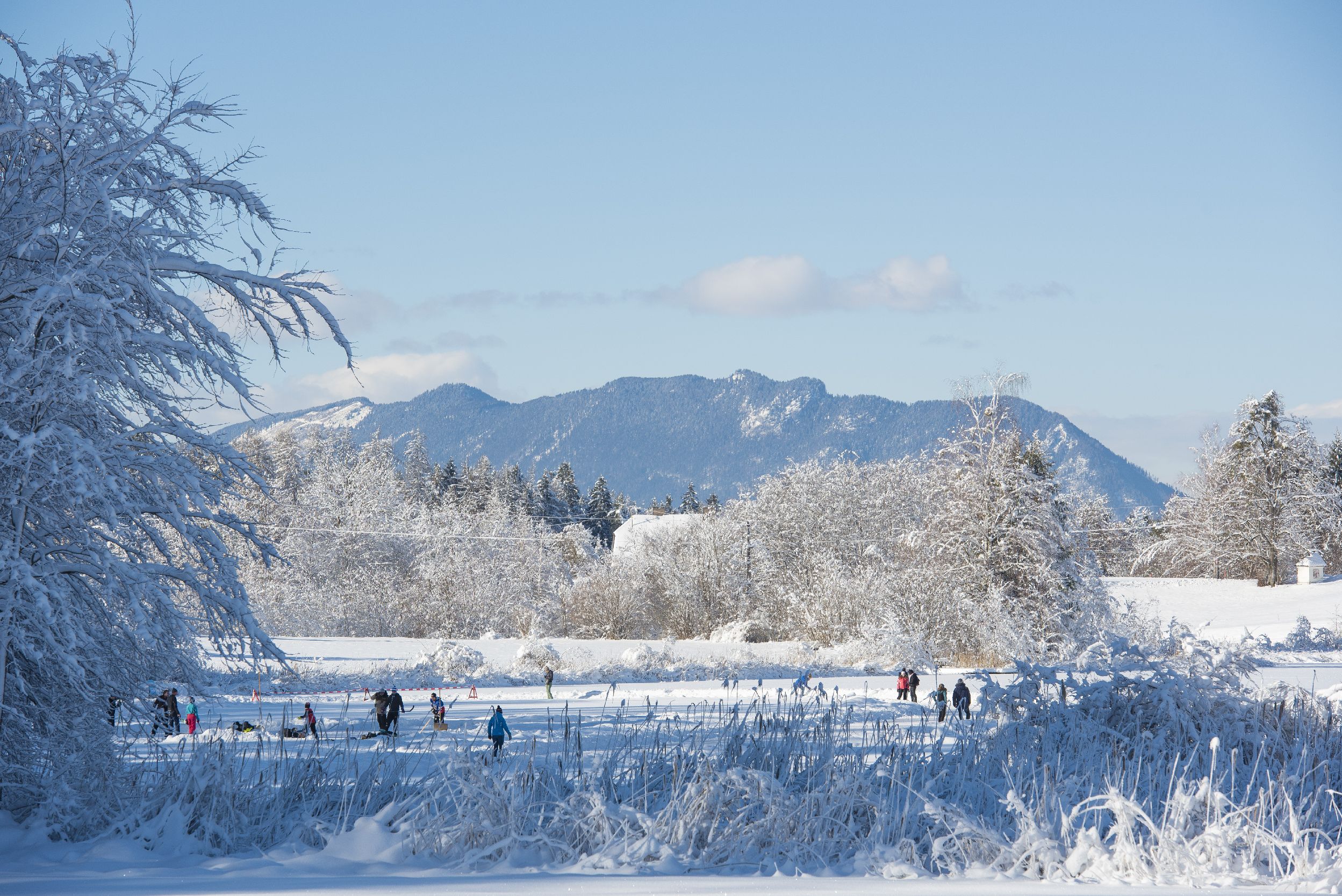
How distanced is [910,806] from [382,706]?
35.2 feet

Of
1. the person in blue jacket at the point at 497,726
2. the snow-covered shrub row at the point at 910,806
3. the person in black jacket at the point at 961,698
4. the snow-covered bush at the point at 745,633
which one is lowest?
the snow-covered bush at the point at 745,633

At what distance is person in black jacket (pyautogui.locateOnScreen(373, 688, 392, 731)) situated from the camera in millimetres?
15930

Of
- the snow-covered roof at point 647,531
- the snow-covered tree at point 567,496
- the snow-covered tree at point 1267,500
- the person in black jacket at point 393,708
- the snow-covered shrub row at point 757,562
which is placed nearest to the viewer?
the person in black jacket at point 393,708

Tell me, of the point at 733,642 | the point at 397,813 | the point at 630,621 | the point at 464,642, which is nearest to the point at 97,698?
the point at 397,813

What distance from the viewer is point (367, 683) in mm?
31656

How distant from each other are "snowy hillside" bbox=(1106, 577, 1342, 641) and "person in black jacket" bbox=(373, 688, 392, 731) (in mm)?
28259

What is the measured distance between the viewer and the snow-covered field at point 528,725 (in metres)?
6.41

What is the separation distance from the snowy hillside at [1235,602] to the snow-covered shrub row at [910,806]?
29.4 metres

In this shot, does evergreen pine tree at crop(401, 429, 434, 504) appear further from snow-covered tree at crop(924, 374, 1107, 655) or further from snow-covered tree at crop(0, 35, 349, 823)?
snow-covered tree at crop(0, 35, 349, 823)

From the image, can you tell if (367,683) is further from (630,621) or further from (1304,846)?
(1304,846)

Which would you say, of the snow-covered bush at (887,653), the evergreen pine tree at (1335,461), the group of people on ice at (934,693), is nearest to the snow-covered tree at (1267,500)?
the evergreen pine tree at (1335,461)

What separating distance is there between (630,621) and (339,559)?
1454 centimetres

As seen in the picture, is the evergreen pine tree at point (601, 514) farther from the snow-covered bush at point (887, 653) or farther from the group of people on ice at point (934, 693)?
the group of people on ice at point (934, 693)

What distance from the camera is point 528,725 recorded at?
18.7 meters
